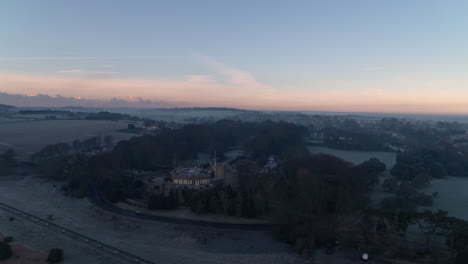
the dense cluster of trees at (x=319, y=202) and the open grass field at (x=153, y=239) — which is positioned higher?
the dense cluster of trees at (x=319, y=202)

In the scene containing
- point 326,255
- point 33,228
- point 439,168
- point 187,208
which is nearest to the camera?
point 326,255

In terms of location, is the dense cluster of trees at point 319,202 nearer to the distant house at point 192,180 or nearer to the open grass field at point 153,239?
the open grass field at point 153,239

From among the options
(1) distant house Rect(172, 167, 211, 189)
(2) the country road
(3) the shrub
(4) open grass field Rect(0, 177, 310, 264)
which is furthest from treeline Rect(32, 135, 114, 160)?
(3) the shrub

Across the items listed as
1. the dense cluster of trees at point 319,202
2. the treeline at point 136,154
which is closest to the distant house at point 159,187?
the treeline at point 136,154

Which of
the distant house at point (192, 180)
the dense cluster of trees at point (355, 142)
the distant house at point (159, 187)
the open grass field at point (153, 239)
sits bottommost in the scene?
the open grass field at point (153, 239)

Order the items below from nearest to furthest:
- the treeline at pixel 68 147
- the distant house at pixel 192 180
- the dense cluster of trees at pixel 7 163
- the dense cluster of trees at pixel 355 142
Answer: the distant house at pixel 192 180
the dense cluster of trees at pixel 7 163
the treeline at pixel 68 147
the dense cluster of trees at pixel 355 142

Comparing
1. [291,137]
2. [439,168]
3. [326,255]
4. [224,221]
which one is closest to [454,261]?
[326,255]

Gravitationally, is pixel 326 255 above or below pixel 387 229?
below

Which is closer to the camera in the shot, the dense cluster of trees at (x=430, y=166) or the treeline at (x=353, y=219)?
the treeline at (x=353, y=219)

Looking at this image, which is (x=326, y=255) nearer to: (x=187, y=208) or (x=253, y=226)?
(x=253, y=226)
